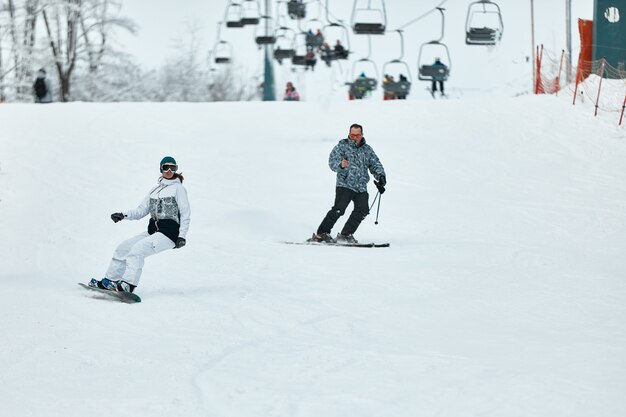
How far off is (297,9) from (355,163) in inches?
759

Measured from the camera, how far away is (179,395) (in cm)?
615

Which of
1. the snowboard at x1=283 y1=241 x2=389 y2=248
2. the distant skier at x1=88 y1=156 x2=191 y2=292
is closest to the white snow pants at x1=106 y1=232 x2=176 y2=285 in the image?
the distant skier at x1=88 y1=156 x2=191 y2=292

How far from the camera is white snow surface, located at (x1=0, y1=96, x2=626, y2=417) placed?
6281mm

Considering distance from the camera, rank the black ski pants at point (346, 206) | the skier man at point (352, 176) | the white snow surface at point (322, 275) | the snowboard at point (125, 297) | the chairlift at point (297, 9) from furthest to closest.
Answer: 1. the chairlift at point (297, 9)
2. the black ski pants at point (346, 206)
3. the skier man at point (352, 176)
4. the snowboard at point (125, 297)
5. the white snow surface at point (322, 275)

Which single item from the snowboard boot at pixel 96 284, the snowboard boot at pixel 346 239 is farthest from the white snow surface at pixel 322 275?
the snowboard boot at pixel 346 239

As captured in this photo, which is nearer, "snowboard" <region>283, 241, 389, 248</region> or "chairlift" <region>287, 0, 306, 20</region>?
"snowboard" <region>283, 241, 389, 248</region>

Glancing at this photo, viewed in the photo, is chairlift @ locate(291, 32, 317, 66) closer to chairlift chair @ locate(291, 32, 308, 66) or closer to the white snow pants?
chairlift chair @ locate(291, 32, 308, 66)

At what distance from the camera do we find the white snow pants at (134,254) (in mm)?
9328

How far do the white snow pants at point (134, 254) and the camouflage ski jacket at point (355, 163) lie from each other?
3498 millimetres

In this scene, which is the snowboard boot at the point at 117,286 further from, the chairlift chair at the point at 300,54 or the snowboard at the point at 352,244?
the chairlift chair at the point at 300,54

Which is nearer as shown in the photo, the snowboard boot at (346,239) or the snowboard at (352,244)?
the snowboard at (352,244)

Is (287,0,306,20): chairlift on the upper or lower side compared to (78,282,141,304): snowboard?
upper

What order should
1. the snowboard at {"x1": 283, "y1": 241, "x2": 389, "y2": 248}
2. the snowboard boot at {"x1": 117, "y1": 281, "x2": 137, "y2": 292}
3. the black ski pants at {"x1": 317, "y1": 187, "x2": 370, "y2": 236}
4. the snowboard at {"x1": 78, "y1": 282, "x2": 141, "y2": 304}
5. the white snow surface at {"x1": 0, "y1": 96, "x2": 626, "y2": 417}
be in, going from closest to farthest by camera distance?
the white snow surface at {"x1": 0, "y1": 96, "x2": 626, "y2": 417} → the snowboard at {"x1": 78, "y1": 282, "x2": 141, "y2": 304} → the snowboard boot at {"x1": 117, "y1": 281, "x2": 137, "y2": 292} → the snowboard at {"x1": 283, "y1": 241, "x2": 389, "y2": 248} → the black ski pants at {"x1": 317, "y1": 187, "x2": 370, "y2": 236}

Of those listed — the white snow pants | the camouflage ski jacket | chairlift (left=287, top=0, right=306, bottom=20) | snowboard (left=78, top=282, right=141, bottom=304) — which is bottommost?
snowboard (left=78, top=282, right=141, bottom=304)
